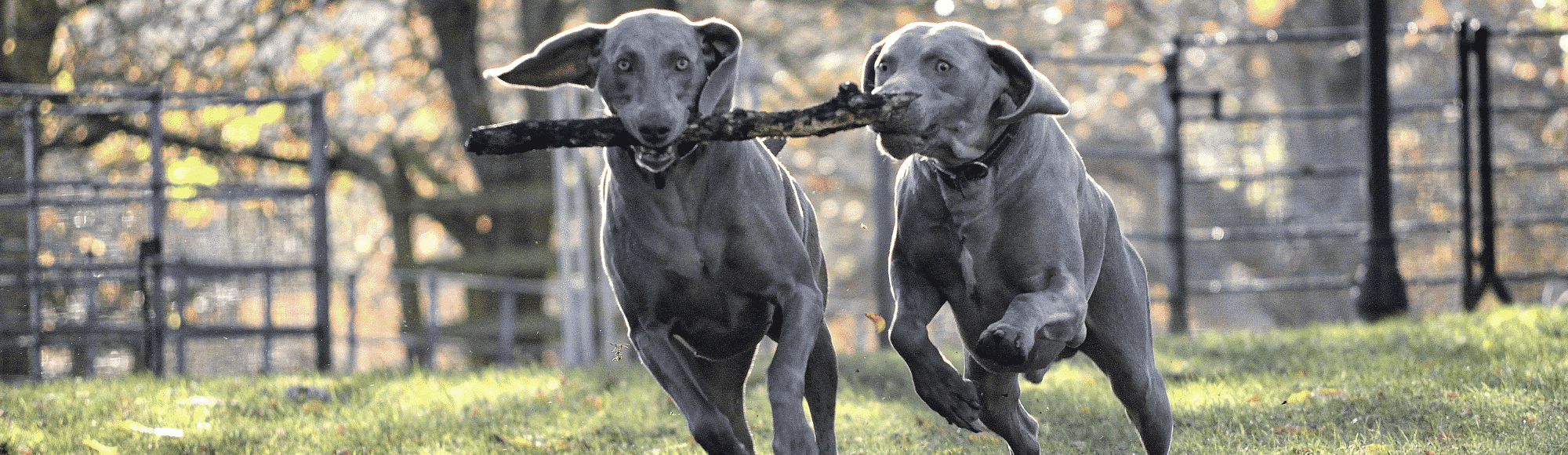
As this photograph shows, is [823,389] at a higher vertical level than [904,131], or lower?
lower

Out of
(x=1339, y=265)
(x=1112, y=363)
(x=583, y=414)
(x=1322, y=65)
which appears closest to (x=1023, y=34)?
(x=1322, y=65)

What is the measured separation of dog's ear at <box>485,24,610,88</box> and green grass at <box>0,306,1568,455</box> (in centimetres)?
205

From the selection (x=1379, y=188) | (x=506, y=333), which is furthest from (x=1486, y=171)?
(x=506, y=333)

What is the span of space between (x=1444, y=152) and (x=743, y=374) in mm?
9358

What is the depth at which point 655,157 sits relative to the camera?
4359 millimetres

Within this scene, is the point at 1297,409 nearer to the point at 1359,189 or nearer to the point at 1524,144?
the point at 1359,189

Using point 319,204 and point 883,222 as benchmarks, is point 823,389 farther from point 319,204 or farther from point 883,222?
point 319,204

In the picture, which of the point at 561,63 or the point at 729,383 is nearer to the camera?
the point at 561,63

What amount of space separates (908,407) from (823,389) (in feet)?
8.07

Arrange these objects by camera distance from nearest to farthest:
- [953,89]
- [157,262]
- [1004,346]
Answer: [1004,346] → [953,89] → [157,262]

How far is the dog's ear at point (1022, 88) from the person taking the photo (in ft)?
14.1

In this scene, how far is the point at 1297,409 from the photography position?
6348mm

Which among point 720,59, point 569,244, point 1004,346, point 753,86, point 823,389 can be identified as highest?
point 753,86

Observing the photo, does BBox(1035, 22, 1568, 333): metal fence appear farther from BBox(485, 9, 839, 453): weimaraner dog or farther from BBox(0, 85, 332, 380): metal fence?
BBox(485, 9, 839, 453): weimaraner dog
